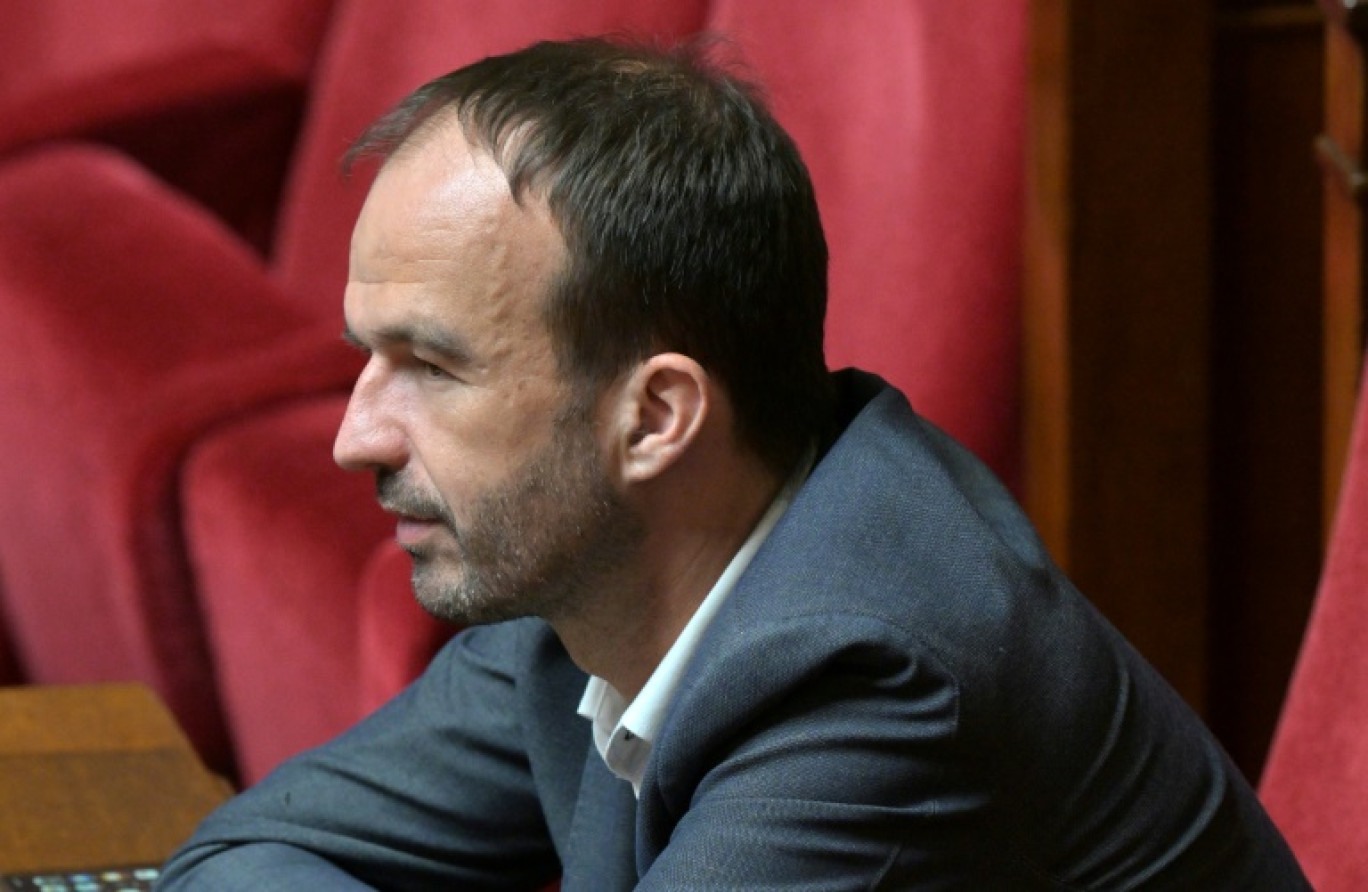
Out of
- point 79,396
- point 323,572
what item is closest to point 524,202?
point 323,572

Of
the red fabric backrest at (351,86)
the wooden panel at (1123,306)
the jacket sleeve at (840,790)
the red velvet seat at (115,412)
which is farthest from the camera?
the red fabric backrest at (351,86)

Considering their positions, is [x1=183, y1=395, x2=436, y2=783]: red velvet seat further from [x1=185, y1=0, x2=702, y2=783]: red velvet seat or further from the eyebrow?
the eyebrow

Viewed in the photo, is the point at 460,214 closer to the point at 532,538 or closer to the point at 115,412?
the point at 532,538

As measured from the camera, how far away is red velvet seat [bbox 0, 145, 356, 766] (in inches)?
44.8

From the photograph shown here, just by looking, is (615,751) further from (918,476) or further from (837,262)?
(837,262)

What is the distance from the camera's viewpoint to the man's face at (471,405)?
1.90 ft

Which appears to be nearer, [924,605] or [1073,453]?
[924,605]

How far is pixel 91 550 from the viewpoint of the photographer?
1.16m

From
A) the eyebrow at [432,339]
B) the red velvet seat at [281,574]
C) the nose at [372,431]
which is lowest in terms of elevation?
the red velvet seat at [281,574]

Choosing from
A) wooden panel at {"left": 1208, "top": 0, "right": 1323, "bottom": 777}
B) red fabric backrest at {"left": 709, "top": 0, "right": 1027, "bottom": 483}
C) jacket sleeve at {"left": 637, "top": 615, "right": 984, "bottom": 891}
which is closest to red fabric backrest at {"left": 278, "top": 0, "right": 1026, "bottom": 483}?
red fabric backrest at {"left": 709, "top": 0, "right": 1027, "bottom": 483}

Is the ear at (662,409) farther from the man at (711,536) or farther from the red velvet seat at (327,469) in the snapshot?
the red velvet seat at (327,469)

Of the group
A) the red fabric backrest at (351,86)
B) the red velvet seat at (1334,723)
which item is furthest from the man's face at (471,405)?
the red fabric backrest at (351,86)

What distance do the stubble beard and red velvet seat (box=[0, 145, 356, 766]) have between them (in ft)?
1.85

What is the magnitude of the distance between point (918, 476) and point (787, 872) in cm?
11
